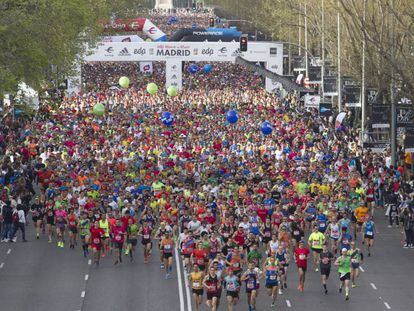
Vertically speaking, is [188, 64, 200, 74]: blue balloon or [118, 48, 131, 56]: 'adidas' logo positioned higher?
[118, 48, 131, 56]: 'adidas' logo

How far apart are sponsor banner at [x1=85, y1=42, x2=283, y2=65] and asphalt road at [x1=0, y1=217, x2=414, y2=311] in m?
46.6

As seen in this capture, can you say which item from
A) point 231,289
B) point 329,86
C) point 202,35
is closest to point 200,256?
point 231,289

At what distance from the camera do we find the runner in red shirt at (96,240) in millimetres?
29953

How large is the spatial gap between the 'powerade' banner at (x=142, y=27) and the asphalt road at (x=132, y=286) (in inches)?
2572

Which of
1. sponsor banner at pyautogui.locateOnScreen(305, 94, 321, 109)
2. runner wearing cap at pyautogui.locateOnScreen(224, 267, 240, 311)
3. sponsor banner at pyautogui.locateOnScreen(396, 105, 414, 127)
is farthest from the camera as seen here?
sponsor banner at pyautogui.locateOnScreen(305, 94, 321, 109)

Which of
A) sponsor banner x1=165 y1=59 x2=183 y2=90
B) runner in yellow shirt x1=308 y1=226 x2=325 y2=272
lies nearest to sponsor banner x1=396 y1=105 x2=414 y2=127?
runner in yellow shirt x1=308 y1=226 x2=325 y2=272

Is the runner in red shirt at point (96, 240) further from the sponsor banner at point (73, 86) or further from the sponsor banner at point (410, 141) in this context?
the sponsor banner at point (73, 86)

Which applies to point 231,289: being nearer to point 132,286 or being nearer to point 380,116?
point 132,286

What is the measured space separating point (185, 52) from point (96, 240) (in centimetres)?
4912

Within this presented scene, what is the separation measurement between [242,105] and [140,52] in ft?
44.0

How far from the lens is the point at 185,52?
7831 centimetres

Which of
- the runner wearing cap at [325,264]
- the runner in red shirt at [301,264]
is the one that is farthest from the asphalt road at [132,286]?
the runner wearing cap at [325,264]

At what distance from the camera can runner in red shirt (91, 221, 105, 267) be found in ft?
98.3

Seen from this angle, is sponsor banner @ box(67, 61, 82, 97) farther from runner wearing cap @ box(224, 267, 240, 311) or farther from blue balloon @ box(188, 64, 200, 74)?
runner wearing cap @ box(224, 267, 240, 311)
